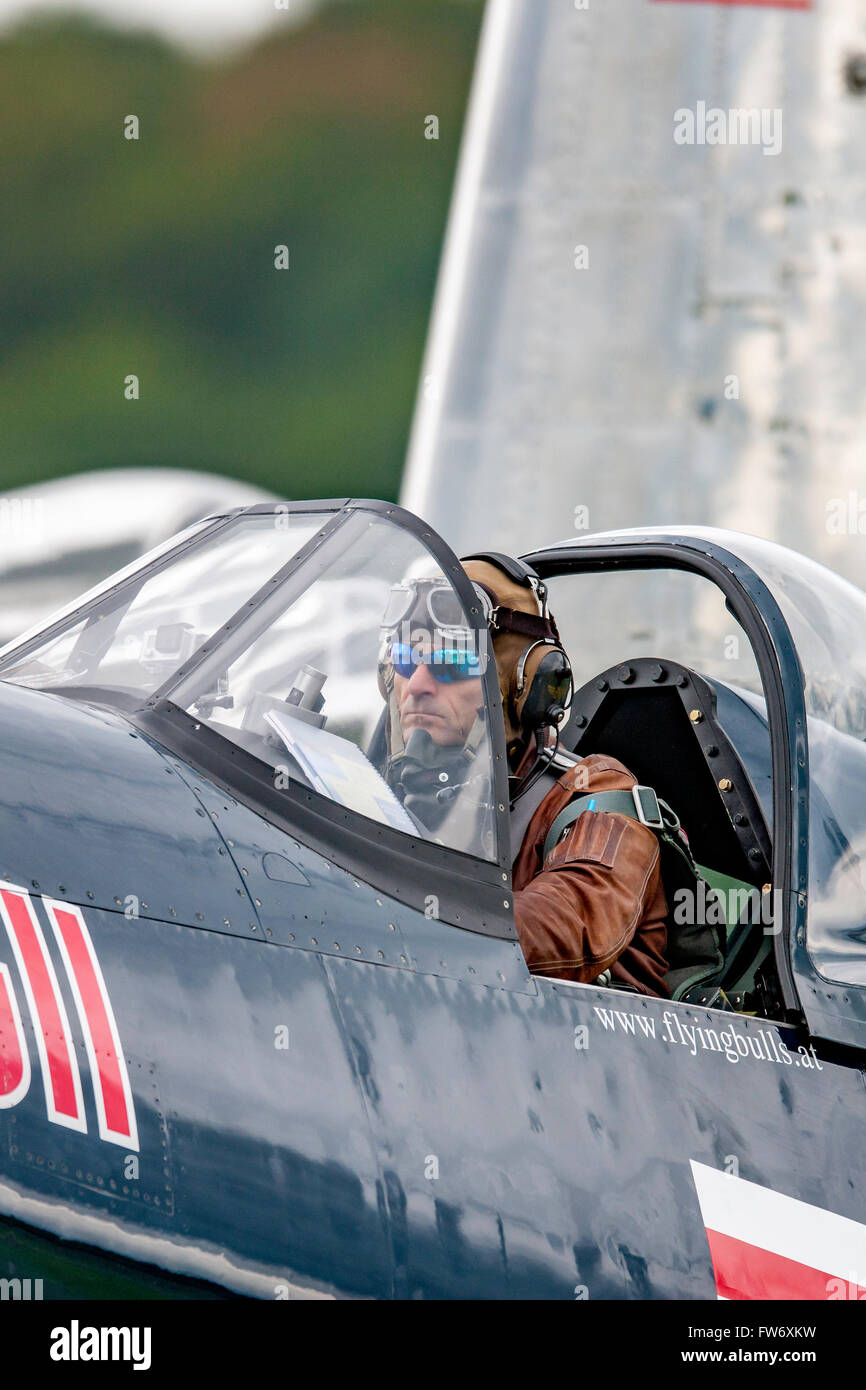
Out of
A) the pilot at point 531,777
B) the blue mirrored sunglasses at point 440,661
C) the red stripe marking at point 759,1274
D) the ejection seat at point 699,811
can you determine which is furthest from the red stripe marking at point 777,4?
the red stripe marking at point 759,1274

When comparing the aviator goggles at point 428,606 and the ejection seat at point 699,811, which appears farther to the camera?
the ejection seat at point 699,811

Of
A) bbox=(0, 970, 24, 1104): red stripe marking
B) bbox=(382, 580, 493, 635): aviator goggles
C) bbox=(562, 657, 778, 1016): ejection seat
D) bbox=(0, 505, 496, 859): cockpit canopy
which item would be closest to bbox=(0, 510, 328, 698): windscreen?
bbox=(0, 505, 496, 859): cockpit canopy

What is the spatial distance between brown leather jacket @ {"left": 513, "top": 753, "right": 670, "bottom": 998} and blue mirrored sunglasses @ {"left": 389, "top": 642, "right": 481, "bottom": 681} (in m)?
0.40

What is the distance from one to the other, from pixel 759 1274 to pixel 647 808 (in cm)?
91

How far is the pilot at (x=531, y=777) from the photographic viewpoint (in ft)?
9.14

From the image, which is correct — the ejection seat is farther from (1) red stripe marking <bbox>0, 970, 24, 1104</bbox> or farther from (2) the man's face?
(1) red stripe marking <bbox>0, 970, 24, 1104</bbox>

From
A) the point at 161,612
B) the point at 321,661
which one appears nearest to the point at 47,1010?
the point at 321,661

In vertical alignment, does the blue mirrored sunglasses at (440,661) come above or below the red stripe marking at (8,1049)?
above

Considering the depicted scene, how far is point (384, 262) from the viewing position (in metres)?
22.5

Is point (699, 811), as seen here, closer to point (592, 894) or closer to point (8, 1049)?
point (592, 894)

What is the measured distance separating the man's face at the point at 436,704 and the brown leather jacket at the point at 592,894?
318 mm

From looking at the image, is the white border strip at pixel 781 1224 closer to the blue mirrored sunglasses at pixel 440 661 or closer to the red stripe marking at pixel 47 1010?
the blue mirrored sunglasses at pixel 440 661
